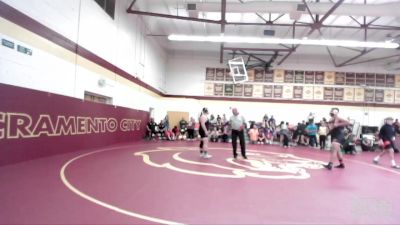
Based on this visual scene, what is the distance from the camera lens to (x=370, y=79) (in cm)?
2270

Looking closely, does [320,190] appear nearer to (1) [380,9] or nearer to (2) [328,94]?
(1) [380,9]

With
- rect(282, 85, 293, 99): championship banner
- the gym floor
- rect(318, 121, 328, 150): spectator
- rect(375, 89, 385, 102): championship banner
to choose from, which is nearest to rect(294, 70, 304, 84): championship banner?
rect(282, 85, 293, 99): championship banner

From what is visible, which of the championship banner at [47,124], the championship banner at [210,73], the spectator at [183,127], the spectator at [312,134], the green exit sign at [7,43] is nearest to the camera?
the green exit sign at [7,43]

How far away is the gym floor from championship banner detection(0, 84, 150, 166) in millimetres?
430

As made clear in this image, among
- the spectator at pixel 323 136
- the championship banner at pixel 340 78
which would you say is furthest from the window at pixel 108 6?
the championship banner at pixel 340 78

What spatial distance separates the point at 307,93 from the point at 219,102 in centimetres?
702

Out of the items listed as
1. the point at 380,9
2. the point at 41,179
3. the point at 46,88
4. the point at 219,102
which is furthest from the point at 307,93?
the point at 41,179

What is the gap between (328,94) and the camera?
2269cm

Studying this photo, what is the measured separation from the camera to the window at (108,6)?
11329 mm

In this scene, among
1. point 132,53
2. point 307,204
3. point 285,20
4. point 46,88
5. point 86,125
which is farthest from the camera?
point 285,20

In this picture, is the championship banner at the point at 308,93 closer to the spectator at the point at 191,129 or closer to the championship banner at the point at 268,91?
the championship banner at the point at 268,91

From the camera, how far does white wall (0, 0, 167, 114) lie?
7.02 m

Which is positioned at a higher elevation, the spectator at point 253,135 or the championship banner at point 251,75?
the championship banner at point 251,75

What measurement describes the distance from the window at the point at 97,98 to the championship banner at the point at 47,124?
37 cm
